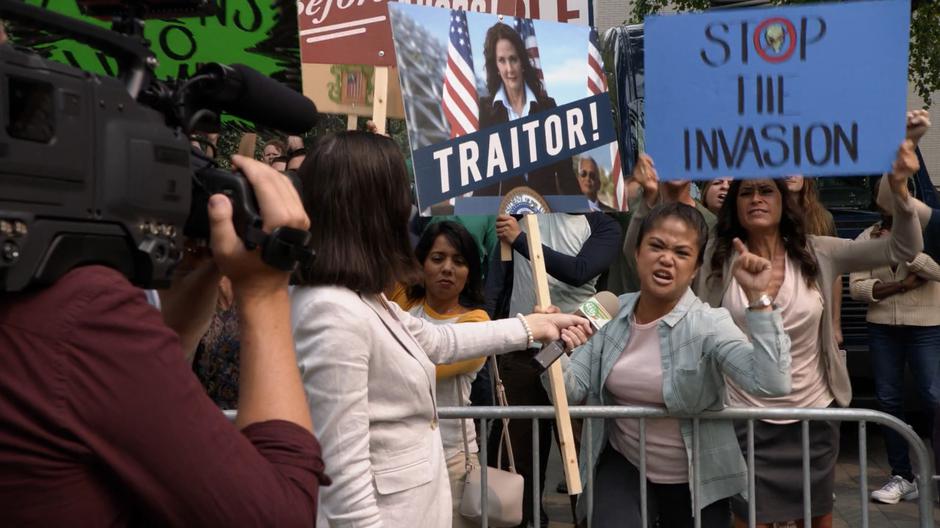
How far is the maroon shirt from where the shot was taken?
1354 mm

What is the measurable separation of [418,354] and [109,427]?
1.61m

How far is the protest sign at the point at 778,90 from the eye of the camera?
440 cm

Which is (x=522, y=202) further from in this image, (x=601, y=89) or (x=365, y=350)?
(x=365, y=350)

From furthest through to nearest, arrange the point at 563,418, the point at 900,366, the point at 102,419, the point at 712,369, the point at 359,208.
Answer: the point at 900,366
the point at 712,369
the point at 563,418
the point at 359,208
the point at 102,419

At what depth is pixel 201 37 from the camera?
16.8 ft

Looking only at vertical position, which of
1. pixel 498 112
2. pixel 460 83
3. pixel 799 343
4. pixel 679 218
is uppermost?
pixel 460 83

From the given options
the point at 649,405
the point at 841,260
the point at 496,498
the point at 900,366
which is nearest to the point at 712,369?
the point at 649,405

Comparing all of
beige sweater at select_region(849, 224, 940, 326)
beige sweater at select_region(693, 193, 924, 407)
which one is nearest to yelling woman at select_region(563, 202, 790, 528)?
beige sweater at select_region(693, 193, 924, 407)

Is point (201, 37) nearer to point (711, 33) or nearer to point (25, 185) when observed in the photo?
point (711, 33)

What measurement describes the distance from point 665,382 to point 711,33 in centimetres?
144

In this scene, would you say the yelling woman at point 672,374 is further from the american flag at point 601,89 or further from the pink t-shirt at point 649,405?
the american flag at point 601,89

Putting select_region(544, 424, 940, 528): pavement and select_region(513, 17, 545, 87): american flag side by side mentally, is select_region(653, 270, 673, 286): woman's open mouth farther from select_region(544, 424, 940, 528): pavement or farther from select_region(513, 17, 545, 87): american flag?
select_region(544, 424, 940, 528): pavement

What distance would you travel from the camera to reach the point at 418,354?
2.95 meters

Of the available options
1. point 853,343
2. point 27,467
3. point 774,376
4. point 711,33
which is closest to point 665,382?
point 774,376
